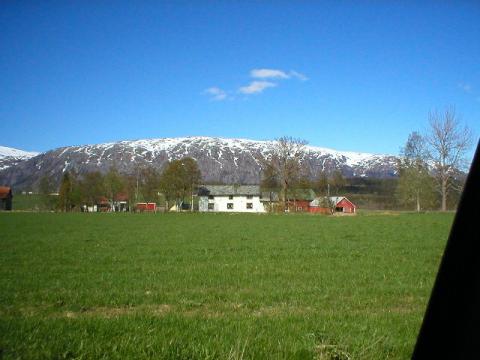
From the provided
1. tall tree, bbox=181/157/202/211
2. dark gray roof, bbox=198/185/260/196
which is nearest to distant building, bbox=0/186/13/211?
dark gray roof, bbox=198/185/260/196

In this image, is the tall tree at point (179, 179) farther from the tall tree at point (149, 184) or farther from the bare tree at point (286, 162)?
the bare tree at point (286, 162)

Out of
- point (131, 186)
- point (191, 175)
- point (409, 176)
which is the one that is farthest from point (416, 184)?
point (131, 186)

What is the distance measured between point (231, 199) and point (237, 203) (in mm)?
2662

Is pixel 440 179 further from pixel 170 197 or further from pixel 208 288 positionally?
pixel 208 288

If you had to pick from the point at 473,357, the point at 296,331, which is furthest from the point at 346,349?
the point at 473,357

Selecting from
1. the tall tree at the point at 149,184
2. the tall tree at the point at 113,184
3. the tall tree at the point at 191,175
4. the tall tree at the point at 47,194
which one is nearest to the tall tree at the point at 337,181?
the tall tree at the point at 191,175

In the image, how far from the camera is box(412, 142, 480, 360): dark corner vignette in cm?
134

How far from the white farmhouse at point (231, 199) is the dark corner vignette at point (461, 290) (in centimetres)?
14654

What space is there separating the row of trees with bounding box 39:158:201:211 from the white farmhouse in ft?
75.3

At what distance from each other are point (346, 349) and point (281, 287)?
5.56m

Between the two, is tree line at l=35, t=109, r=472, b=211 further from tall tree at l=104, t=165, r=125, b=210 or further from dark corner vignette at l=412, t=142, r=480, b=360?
dark corner vignette at l=412, t=142, r=480, b=360

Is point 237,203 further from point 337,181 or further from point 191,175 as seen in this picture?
point 337,181

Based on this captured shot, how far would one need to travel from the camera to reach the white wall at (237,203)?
149 m

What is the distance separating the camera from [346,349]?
4.95 meters
